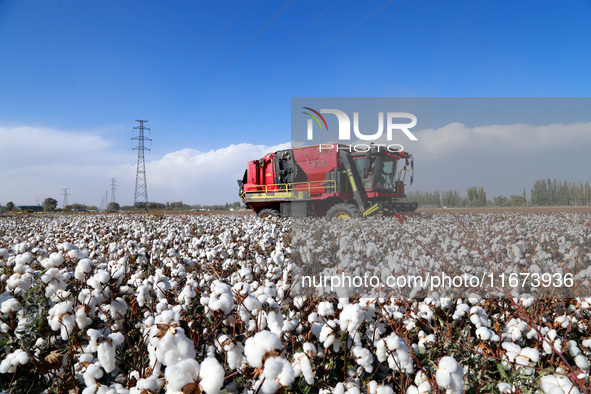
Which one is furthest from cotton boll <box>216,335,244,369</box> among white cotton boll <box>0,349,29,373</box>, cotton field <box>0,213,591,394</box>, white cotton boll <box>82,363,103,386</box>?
white cotton boll <box>0,349,29,373</box>

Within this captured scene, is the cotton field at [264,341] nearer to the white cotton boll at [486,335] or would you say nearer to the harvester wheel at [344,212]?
the white cotton boll at [486,335]

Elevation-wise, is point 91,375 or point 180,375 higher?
point 180,375

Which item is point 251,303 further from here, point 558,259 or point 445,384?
point 558,259

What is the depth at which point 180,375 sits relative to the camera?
2.93 ft

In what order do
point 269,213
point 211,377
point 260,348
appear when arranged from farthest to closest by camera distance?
1. point 269,213
2. point 260,348
3. point 211,377

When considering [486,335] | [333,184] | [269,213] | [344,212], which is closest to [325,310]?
[486,335]

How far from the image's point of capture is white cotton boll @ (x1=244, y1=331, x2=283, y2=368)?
3.33ft

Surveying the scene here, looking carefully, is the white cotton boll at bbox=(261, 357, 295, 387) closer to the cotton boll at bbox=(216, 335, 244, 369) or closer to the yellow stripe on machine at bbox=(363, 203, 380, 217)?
the cotton boll at bbox=(216, 335, 244, 369)

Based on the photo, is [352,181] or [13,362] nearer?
[13,362]

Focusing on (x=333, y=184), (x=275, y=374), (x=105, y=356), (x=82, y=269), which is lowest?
(x=105, y=356)

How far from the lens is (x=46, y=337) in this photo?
2225 millimetres

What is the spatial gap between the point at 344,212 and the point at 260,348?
10.9 metres

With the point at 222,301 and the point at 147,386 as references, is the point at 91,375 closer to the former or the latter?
the point at 147,386

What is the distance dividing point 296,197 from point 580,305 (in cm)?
1118
